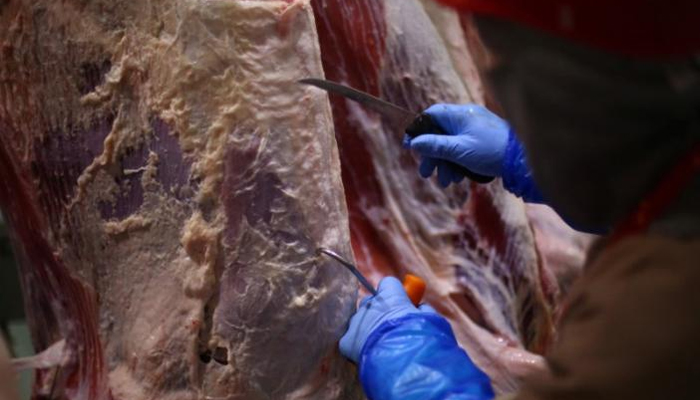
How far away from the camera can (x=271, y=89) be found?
5.09 feet

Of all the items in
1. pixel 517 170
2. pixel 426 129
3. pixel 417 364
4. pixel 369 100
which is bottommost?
pixel 417 364

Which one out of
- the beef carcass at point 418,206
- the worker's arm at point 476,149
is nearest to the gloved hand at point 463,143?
the worker's arm at point 476,149

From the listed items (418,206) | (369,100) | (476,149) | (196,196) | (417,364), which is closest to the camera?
(417,364)

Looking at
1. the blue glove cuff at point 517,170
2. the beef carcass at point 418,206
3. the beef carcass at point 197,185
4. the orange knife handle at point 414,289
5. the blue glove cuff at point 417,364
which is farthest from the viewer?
the beef carcass at point 418,206

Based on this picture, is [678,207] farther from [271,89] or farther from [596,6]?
[271,89]

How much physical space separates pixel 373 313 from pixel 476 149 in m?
0.44

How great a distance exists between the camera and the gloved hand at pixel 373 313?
1553mm

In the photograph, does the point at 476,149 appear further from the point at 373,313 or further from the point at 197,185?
the point at 197,185

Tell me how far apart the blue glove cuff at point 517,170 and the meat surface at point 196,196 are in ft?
1.05

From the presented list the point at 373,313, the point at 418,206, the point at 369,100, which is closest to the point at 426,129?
the point at 369,100

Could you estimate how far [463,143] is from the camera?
70.0 inches

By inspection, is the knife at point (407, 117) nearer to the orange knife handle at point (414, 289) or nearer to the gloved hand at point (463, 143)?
the gloved hand at point (463, 143)

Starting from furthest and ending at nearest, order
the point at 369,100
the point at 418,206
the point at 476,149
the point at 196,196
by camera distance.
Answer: the point at 418,206 → the point at 476,149 → the point at 369,100 → the point at 196,196

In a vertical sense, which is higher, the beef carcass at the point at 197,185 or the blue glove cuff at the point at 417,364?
the beef carcass at the point at 197,185
